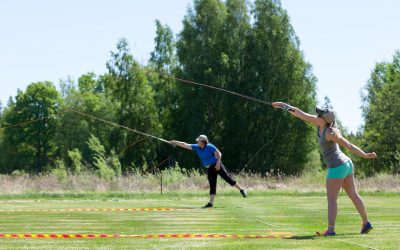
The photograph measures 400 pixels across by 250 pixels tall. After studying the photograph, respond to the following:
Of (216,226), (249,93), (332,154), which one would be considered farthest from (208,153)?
(249,93)

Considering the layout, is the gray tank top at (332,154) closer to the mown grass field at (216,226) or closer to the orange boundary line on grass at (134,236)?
the mown grass field at (216,226)

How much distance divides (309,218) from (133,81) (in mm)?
59099

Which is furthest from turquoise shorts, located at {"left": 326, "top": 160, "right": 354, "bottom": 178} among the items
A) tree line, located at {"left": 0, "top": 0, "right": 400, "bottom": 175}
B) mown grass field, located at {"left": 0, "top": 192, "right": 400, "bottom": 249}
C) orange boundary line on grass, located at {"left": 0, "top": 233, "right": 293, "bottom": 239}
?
tree line, located at {"left": 0, "top": 0, "right": 400, "bottom": 175}

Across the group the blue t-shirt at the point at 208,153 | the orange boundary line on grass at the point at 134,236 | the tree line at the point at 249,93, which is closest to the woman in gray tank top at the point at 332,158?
the orange boundary line on grass at the point at 134,236

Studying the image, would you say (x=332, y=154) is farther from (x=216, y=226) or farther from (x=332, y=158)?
(x=216, y=226)

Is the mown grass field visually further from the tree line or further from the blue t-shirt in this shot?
the tree line

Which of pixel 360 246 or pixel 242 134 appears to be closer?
pixel 360 246

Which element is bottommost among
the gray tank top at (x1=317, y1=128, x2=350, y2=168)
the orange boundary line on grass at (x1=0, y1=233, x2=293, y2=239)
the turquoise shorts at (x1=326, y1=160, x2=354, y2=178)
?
the orange boundary line on grass at (x1=0, y1=233, x2=293, y2=239)

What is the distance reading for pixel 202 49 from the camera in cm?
6575

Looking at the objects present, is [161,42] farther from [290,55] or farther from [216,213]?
[216,213]

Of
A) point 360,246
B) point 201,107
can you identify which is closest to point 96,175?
point 360,246

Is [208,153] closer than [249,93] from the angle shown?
Yes

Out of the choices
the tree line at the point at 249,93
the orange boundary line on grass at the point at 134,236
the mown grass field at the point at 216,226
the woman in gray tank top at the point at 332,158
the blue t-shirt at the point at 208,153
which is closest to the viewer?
the mown grass field at the point at 216,226

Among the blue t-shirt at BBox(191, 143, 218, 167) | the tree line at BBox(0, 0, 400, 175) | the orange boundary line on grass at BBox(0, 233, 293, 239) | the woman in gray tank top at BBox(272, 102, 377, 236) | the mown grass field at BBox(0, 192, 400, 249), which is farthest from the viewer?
the tree line at BBox(0, 0, 400, 175)
